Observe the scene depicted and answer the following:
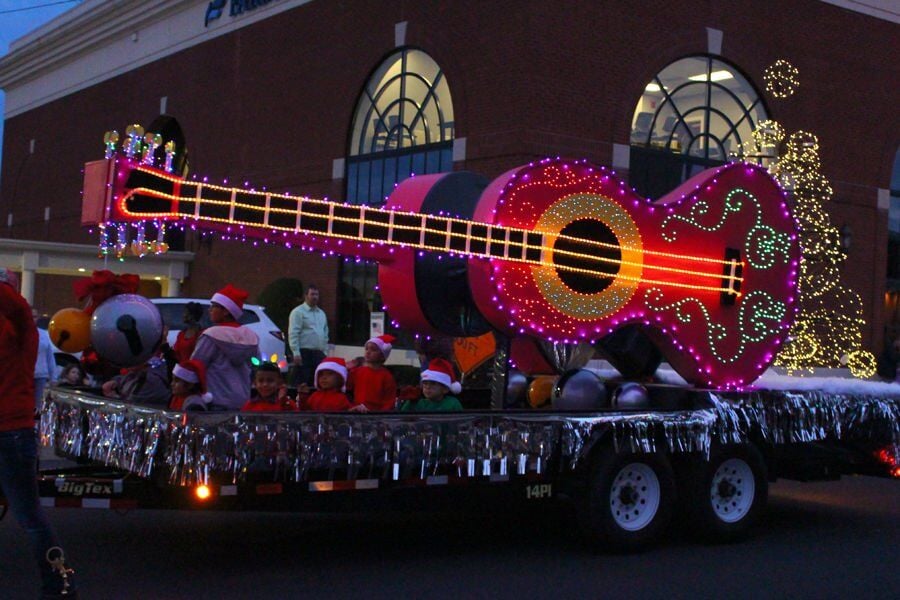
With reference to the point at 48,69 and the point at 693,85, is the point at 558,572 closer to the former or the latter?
the point at 693,85

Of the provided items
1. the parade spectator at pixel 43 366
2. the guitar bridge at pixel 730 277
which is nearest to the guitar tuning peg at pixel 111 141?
the parade spectator at pixel 43 366

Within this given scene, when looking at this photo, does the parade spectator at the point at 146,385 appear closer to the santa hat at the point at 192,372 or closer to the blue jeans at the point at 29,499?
the santa hat at the point at 192,372

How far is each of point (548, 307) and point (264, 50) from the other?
18.6m

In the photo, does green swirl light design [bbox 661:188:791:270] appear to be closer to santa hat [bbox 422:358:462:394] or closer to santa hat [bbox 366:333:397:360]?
santa hat [bbox 422:358:462:394]

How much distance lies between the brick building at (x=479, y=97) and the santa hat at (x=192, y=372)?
11.9 meters

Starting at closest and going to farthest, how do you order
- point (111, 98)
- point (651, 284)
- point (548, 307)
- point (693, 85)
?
point (548, 307)
point (651, 284)
point (693, 85)
point (111, 98)

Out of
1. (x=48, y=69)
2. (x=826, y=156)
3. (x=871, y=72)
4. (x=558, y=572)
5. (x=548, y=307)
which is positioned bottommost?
(x=558, y=572)

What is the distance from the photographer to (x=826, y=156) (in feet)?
73.4

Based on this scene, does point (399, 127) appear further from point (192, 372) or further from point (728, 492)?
point (192, 372)

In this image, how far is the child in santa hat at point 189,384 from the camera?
706 cm

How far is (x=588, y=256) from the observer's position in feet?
28.4

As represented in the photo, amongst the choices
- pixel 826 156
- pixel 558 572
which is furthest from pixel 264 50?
pixel 558 572

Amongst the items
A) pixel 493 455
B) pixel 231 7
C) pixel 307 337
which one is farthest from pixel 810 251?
pixel 231 7

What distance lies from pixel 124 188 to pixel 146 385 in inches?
69.1
